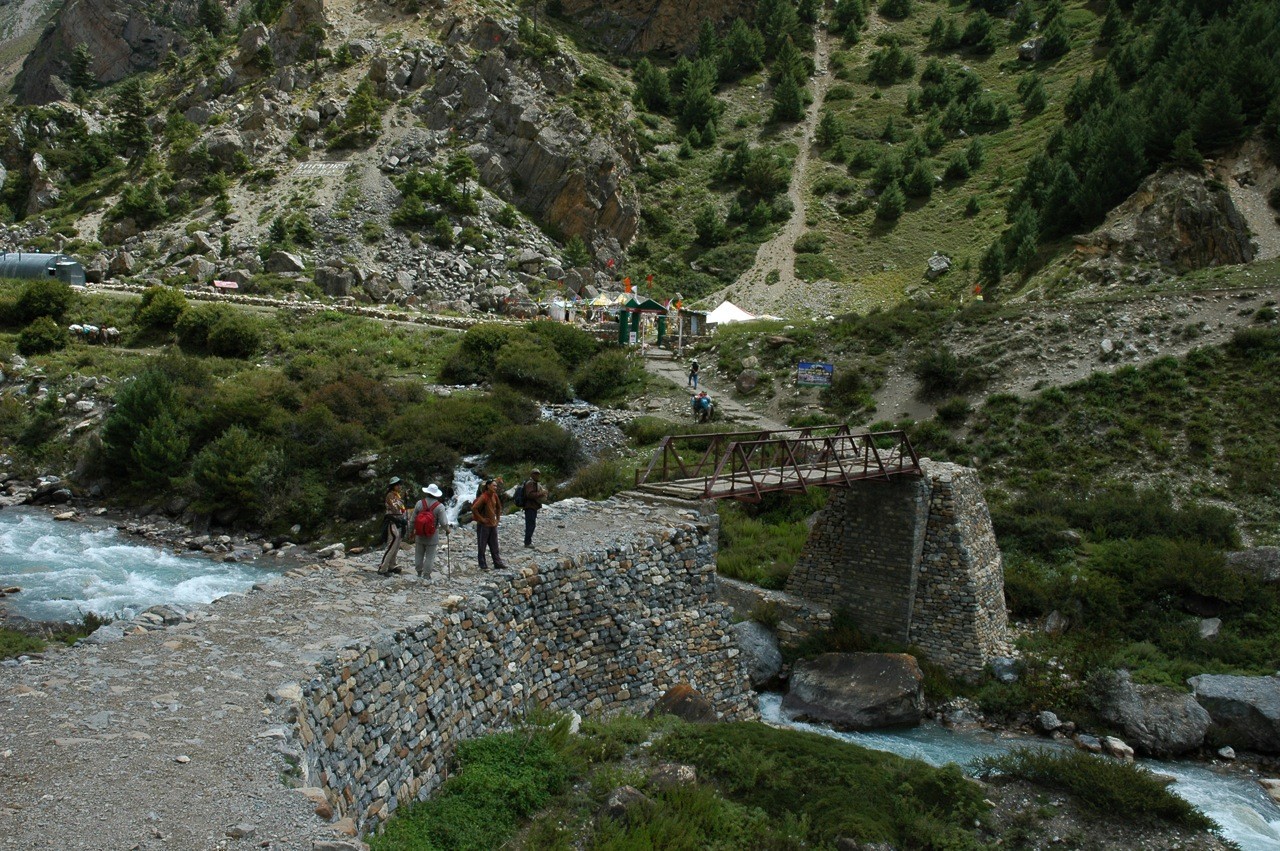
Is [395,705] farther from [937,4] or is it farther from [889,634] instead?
[937,4]

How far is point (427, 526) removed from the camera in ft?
36.6

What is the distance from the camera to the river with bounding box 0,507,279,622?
19156 mm

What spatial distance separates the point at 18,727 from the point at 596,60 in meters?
89.3

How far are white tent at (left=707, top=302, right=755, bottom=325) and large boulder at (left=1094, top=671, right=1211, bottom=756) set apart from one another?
104ft

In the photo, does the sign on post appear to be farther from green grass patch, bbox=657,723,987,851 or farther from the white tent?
green grass patch, bbox=657,723,987,851

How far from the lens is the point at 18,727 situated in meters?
6.77

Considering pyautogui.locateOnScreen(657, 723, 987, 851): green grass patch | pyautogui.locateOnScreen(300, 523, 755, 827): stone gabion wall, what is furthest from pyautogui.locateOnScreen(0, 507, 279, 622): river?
pyautogui.locateOnScreen(657, 723, 987, 851): green grass patch

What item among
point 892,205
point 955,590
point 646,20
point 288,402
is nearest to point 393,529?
point 955,590

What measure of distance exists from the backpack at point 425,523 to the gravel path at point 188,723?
639 mm

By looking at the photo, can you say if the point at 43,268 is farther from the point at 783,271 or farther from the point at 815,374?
the point at 783,271

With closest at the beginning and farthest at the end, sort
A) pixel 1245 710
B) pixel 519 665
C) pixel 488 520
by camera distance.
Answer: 1. pixel 519 665
2. pixel 488 520
3. pixel 1245 710

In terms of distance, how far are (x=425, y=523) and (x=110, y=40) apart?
121 m

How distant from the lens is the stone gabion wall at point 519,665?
8070mm

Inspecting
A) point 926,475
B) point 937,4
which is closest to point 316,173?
point 926,475
